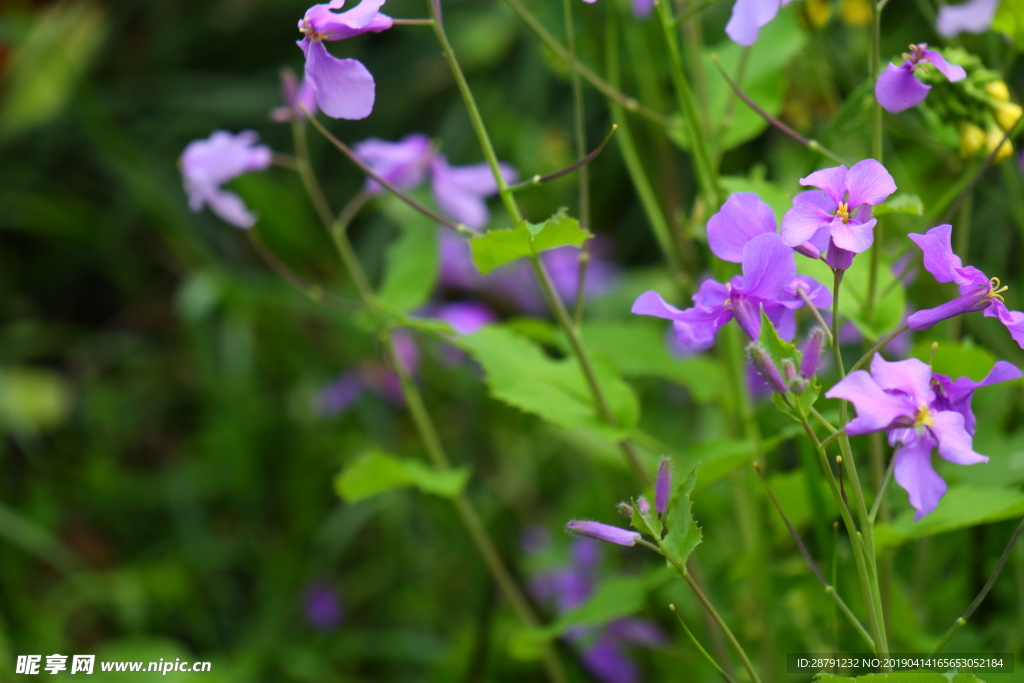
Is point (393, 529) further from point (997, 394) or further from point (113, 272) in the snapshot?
point (113, 272)

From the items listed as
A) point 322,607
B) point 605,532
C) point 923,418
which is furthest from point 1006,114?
point 322,607

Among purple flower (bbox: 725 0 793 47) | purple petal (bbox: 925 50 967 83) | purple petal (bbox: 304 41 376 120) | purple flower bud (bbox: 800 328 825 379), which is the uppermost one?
purple flower (bbox: 725 0 793 47)

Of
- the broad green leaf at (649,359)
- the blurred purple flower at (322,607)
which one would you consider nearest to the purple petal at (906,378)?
the broad green leaf at (649,359)

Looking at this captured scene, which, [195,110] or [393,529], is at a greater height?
[195,110]

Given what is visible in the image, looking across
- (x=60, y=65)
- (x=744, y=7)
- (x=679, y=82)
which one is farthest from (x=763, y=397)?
(x=60, y=65)

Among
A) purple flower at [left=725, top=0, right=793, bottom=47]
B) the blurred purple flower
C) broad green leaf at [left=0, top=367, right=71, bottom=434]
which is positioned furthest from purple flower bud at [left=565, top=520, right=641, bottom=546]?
broad green leaf at [left=0, top=367, right=71, bottom=434]

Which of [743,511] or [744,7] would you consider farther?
[743,511]

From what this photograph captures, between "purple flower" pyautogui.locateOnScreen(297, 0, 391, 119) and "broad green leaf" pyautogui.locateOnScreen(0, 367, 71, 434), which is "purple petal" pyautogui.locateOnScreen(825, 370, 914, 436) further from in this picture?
"broad green leaf" pyautogui.locateOnScreen(0, 367, 71, 434)
